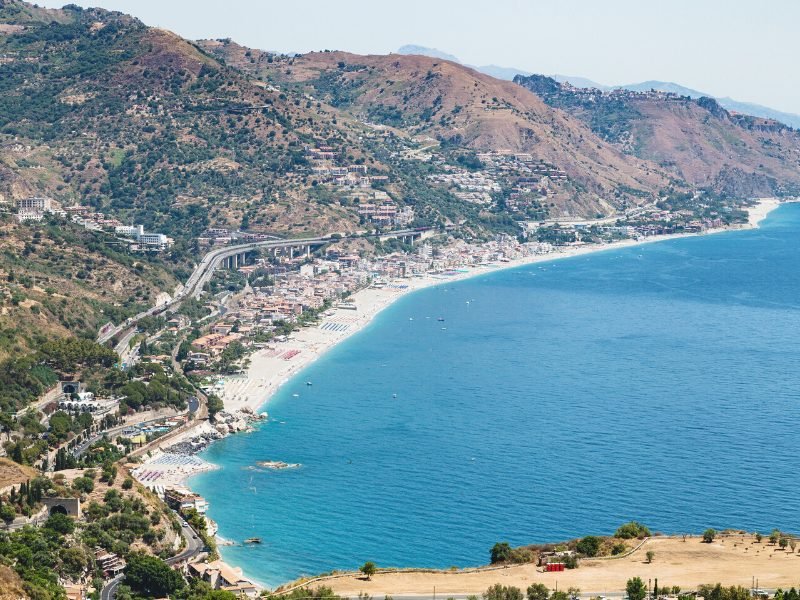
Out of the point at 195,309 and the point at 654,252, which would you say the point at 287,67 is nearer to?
the point at 654,252

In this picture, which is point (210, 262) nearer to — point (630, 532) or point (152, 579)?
point (152, 579)

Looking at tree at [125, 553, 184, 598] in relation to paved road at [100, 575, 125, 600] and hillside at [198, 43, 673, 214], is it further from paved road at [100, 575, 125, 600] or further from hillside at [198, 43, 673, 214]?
hillside at [198, 43, 673, 214]

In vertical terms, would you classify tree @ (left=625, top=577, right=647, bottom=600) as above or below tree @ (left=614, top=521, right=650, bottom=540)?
above

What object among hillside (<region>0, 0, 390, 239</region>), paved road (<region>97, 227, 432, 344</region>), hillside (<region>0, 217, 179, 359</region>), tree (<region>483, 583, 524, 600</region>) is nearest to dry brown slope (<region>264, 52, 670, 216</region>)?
hillside (<region>0, 0, 390, 239</region>)

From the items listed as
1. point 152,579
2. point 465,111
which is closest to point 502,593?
point 152,579

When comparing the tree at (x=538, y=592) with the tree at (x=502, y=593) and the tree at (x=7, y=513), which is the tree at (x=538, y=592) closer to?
the tree at (x=502, y=593)

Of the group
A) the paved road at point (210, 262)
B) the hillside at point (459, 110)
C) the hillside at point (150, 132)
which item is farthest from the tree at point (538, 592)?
the hillside at point (459, 110)

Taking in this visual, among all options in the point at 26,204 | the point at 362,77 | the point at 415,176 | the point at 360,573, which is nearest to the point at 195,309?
the point at 26,204
